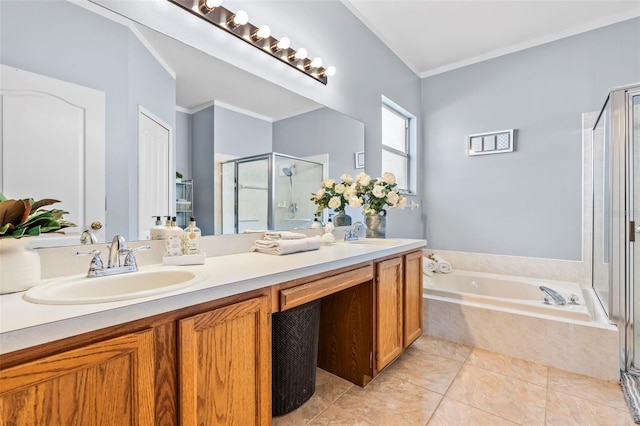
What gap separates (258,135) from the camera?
1.75 meters

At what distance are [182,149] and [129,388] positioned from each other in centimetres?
100

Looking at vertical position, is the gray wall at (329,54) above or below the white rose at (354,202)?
above

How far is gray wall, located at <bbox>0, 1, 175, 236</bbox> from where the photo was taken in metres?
0.95

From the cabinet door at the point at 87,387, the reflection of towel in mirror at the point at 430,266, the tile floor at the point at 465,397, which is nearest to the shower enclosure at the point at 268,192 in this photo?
the cabinet door at the point at 87,387

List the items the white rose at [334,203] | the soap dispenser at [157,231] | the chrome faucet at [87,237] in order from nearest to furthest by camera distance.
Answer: the chrome faucet at [87,237] → the soap dispenser at [157,231] → the white rose at [334,203]

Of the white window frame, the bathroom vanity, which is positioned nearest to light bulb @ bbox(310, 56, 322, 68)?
the bathroom vanity

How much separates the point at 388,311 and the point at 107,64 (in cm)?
178

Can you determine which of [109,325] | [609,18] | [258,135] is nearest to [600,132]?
[609,18]

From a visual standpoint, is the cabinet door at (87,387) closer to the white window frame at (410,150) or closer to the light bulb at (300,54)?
the light bulb at (300,54)

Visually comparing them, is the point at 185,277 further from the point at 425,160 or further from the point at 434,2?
the point at 425,160

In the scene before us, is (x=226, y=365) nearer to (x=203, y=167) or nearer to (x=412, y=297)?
(x=203, y=167)

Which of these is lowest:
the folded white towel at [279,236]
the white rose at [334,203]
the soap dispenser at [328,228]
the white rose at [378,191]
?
the folded white towel at [279,236]

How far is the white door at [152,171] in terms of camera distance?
1.24 meters

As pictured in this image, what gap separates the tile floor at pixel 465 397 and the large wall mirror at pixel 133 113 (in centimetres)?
113
